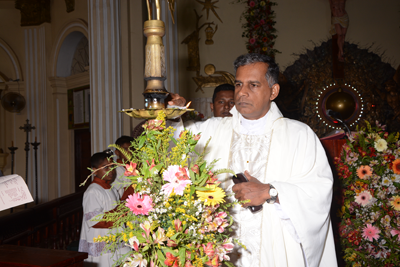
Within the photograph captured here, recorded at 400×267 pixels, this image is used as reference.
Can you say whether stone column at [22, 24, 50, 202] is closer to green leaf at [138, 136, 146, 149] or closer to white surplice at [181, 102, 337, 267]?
white surplice at [181, 102, 337, 267]

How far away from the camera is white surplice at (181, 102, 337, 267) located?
196 cm

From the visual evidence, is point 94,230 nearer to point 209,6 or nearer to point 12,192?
point 12,192

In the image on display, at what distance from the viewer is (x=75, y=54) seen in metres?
9.13

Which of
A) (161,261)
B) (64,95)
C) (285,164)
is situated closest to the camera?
(161,261)

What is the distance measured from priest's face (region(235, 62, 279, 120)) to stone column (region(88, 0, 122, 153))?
3.37m

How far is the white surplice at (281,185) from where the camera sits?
1962mm

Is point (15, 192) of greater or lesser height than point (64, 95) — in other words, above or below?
below

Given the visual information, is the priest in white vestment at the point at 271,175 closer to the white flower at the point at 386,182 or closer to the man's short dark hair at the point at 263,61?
the man's short dark hair at the point at 263,61

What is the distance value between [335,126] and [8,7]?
914cm

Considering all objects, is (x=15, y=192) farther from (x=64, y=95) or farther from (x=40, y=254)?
(x=64, y=95)

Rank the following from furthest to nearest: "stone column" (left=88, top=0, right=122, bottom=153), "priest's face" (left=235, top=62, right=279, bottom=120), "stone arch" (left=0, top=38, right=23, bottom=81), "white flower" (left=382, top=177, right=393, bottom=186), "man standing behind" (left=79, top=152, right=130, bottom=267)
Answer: "stone arch" (left=0, top=38, right=23, bottom=81) → "stone column" (left=88, top=0, right=122, bottom=153) → "white flower" (left=382, top=177, right=393, bottom=186) → "man standing behind" (left=79, top=152, right=130, bottom=267) → "priest's face" (left=235, top=62, right=279, bottom=120)

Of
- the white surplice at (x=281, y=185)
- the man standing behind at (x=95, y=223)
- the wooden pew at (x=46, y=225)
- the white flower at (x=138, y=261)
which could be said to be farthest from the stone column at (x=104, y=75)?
the white flower at (x=138, y=261)

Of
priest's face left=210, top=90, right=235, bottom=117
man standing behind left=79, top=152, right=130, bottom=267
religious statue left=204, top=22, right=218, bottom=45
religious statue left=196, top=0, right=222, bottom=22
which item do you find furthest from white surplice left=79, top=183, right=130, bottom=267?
religious statue left=196, top=0, right=222, bottom=22

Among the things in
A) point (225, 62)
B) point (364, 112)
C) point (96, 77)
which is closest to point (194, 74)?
point (225, 62)
